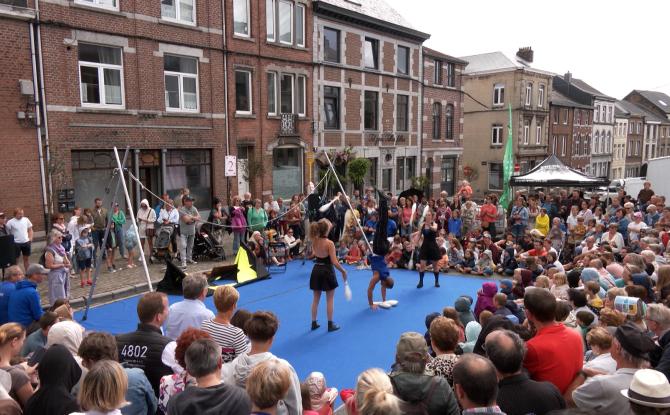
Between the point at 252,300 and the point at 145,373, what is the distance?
244 inches

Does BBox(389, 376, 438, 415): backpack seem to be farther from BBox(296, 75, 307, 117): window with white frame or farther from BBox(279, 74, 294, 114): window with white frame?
BBox(296, 75, 307, 117): window with white frame

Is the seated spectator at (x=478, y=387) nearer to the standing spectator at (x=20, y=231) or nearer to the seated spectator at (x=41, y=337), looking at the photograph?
the seated spectator at (x=41, y=337)

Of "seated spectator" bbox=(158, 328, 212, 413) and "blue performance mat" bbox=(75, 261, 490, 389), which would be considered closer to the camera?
"seated spectator" bbox=(158, 328, 212, 413)

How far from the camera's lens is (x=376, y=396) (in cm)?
268

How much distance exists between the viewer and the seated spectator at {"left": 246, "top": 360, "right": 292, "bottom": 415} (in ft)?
9.86

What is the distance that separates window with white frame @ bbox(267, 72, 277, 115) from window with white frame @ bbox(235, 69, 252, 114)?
1059 mm

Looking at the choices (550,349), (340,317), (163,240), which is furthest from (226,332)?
(163,240)

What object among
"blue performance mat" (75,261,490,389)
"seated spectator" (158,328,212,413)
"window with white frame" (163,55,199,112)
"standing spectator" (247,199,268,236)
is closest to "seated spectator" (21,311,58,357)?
"seated spectator" (158,328,212,413)

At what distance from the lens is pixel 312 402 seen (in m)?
4.05

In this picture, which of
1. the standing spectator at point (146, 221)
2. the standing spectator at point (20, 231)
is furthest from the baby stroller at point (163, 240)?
the standing spectator at point (20, 231)

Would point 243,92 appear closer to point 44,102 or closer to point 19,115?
point 44,102

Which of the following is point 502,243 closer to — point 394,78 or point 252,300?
point 252,300

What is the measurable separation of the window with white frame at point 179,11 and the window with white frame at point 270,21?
3.22 metres

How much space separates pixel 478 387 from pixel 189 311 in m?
3.15
